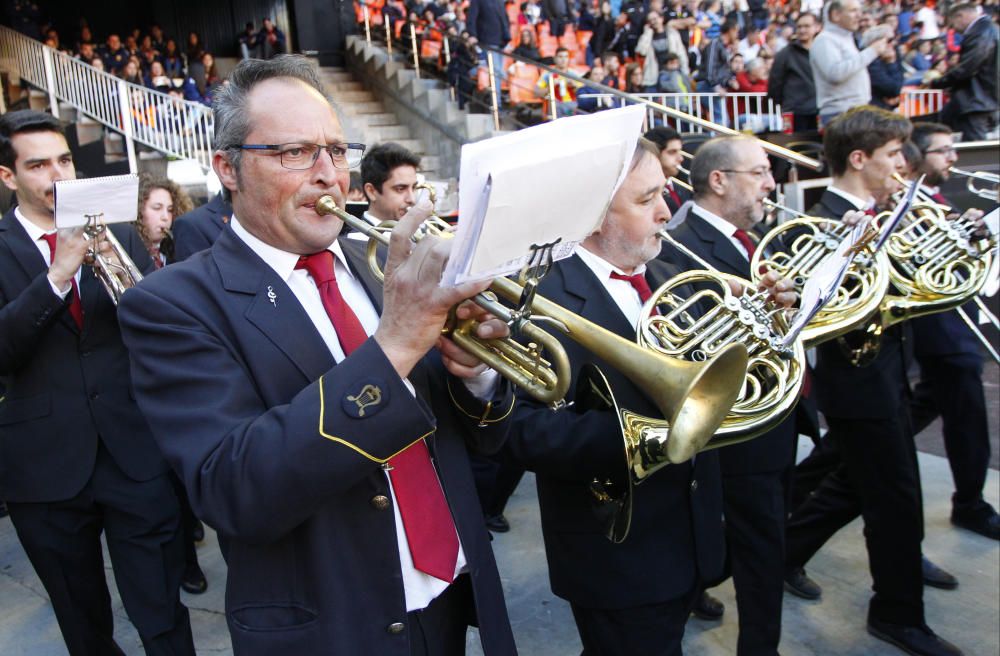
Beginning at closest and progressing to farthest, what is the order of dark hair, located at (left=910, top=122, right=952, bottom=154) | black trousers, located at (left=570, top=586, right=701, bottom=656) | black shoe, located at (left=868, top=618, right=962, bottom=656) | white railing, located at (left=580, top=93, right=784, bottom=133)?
1. black trousers, located at (left=570, top=586, right=701, bottom=656)
2. black shoe, located at (left=868, top=618, right=962, bottom=656)
3. dark hair, located at (left=910, top=122, right=952, bottom=154)
4. white railing, located at (left=580, top=93, right=784, bottom=133)

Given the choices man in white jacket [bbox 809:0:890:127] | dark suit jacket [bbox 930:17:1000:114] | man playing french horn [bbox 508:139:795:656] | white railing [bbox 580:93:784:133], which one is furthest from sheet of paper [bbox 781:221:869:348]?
white railing [bbox 580:93:784:133]

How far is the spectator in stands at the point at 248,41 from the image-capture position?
16.5 m

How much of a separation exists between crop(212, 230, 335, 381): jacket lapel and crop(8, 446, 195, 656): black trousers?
5.13 ft

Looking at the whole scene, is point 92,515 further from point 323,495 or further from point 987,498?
point 987,498

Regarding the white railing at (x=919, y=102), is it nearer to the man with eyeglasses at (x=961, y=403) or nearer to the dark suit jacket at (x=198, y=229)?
the man with eyeglasses at (x=961, y=403)

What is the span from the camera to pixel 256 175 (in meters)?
1.78

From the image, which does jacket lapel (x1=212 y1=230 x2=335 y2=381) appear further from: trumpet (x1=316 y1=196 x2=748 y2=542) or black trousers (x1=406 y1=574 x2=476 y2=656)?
black trousers (x1=406 y1=574 x2=476 y2=656)

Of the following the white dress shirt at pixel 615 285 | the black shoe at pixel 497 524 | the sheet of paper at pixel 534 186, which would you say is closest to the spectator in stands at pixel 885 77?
the black shoe at pixel 497 524

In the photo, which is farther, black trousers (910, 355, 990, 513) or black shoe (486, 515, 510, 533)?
black shoe (486, 515, 510, 533)

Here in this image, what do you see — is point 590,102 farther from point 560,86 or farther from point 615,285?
point 615,285

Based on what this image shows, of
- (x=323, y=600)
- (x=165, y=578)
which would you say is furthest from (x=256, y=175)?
(x=165, y=578)

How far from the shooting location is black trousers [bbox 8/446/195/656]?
9.66ft

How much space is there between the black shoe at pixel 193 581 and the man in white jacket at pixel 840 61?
7281mm

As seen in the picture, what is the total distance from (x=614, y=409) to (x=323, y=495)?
0.84 metres
